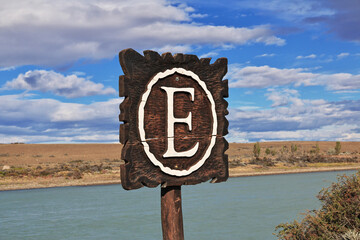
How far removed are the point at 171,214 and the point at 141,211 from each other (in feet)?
63.8

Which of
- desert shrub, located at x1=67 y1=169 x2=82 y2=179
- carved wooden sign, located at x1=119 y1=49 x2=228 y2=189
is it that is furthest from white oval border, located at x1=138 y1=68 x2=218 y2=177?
desert shrub, located at x1=67 y1=169 x2=82 y2=179

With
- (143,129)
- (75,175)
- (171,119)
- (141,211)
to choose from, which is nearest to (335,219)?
(171,119)

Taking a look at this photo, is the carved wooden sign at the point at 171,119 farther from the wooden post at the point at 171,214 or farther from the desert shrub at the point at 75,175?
the desert shrub at the point at 75,175

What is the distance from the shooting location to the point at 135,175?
623 cm

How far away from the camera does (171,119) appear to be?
649cm

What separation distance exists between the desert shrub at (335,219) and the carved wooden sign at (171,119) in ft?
8.44

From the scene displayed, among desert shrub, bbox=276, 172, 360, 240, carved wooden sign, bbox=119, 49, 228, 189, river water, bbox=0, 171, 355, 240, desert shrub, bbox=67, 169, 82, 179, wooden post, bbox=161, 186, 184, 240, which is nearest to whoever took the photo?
carved wooden sign, bbox=119, 49, 228, 189

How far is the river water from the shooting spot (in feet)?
63.0

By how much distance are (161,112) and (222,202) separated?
2258 cm

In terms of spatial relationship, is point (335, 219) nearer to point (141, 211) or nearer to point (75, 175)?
point (141, 211)

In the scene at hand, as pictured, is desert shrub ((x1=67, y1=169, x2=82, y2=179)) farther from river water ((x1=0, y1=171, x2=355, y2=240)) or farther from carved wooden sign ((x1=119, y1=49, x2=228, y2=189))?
carved wooden sign ((x1=119, y1=49, x2=228, y2=189))

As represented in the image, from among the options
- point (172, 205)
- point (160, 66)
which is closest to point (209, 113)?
point (160, 66)

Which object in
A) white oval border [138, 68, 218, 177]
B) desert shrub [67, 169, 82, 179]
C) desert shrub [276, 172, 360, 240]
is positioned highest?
white oval border [138, 68, 218, 177]

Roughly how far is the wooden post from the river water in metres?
10.5
